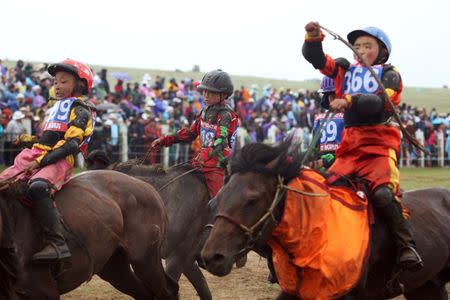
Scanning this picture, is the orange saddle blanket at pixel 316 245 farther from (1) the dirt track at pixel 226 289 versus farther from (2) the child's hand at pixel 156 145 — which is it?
(2) the child's hand at pixel 156 145

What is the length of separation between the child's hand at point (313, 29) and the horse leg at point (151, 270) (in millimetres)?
2810

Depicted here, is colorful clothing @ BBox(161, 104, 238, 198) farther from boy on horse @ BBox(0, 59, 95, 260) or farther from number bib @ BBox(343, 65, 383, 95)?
number bib @ BBox(343, 65, 383, 95)

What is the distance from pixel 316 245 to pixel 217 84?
475cm

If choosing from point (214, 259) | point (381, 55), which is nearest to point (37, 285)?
point (214, 259)

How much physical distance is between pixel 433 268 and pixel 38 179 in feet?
11.1

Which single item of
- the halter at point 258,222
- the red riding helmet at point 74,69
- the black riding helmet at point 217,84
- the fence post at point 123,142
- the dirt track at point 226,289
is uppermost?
the red riding helmet at point 74,69

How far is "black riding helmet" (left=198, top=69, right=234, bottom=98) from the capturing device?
10008 mm

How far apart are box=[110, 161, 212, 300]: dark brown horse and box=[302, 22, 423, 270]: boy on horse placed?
11.2 ft

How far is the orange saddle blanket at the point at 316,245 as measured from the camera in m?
5.52

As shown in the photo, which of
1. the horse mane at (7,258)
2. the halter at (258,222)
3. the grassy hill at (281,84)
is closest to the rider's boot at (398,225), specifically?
the halter at (258,222)

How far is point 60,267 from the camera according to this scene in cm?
697

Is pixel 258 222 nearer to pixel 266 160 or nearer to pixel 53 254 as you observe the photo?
pixel 266 160

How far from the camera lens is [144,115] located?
2583 centimetres

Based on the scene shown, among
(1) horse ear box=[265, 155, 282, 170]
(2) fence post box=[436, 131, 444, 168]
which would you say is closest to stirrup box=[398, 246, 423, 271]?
(1) horse ear box=[265, 155, 282, 170]
